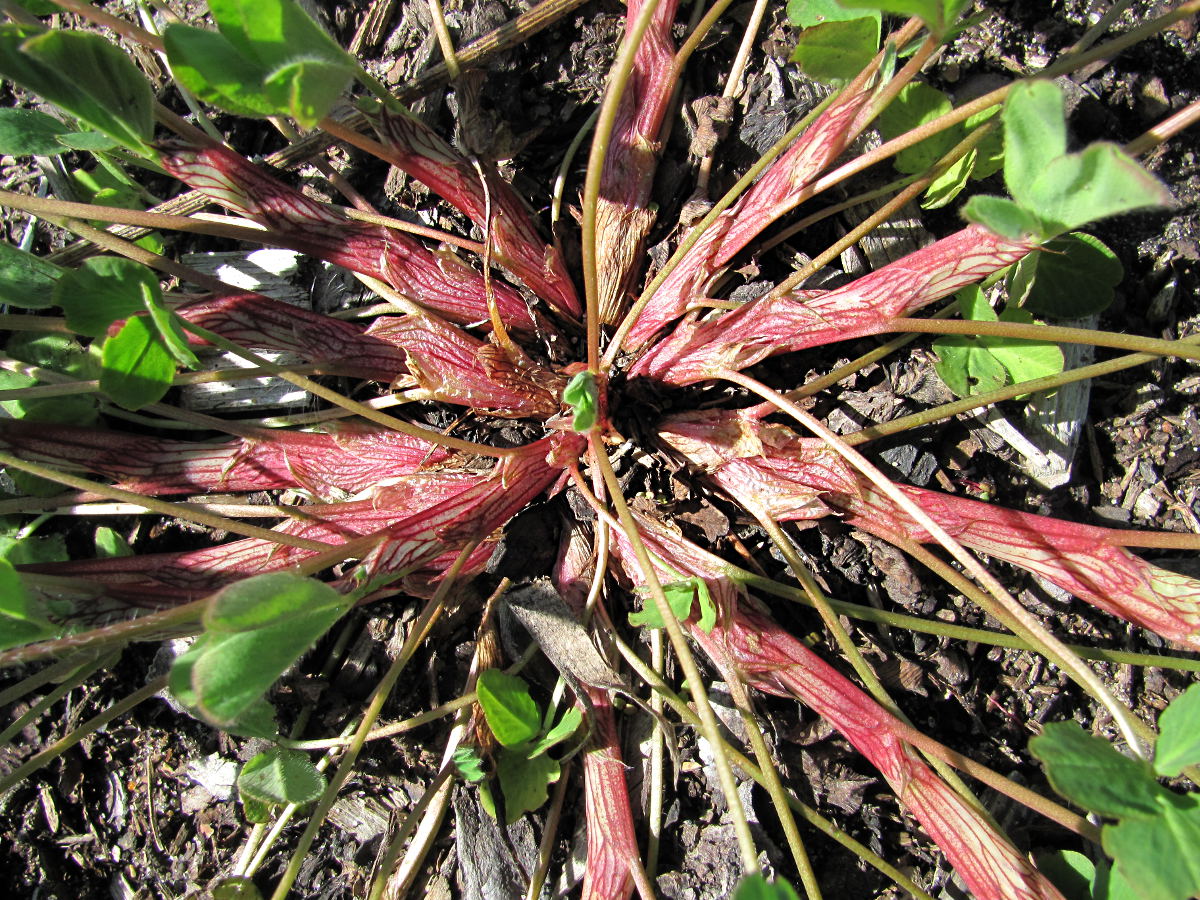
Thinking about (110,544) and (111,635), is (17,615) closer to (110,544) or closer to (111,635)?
(111,635)

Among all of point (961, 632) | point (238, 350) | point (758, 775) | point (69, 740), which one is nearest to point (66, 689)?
point (69, 740)

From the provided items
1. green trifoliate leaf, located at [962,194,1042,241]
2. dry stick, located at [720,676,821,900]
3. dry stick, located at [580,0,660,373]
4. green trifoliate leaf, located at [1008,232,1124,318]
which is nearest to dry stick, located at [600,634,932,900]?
dry stick, located at [720,676,821,900]

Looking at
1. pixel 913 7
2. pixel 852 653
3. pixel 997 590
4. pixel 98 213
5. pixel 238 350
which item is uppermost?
pixel 913 7

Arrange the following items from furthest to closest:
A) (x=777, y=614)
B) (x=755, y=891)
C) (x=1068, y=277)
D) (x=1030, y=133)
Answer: (x=777, y=614) → (x=1068, y=277) → (x=1030, y=133) → (x=755, y=891)

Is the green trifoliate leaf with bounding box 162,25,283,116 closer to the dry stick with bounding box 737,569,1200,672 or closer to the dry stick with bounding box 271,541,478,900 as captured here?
the dry stick with bounding box 271,541,478,900

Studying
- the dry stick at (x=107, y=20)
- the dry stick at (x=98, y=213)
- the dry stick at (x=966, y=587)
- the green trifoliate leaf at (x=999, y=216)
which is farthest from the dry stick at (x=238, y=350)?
the green trifoliate leaf at (x=999, y=216)

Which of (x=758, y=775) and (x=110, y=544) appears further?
(x=110, y=544)

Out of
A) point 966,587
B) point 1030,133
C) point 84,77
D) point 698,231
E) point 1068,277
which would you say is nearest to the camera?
point 1030,133

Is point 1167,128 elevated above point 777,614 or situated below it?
above
